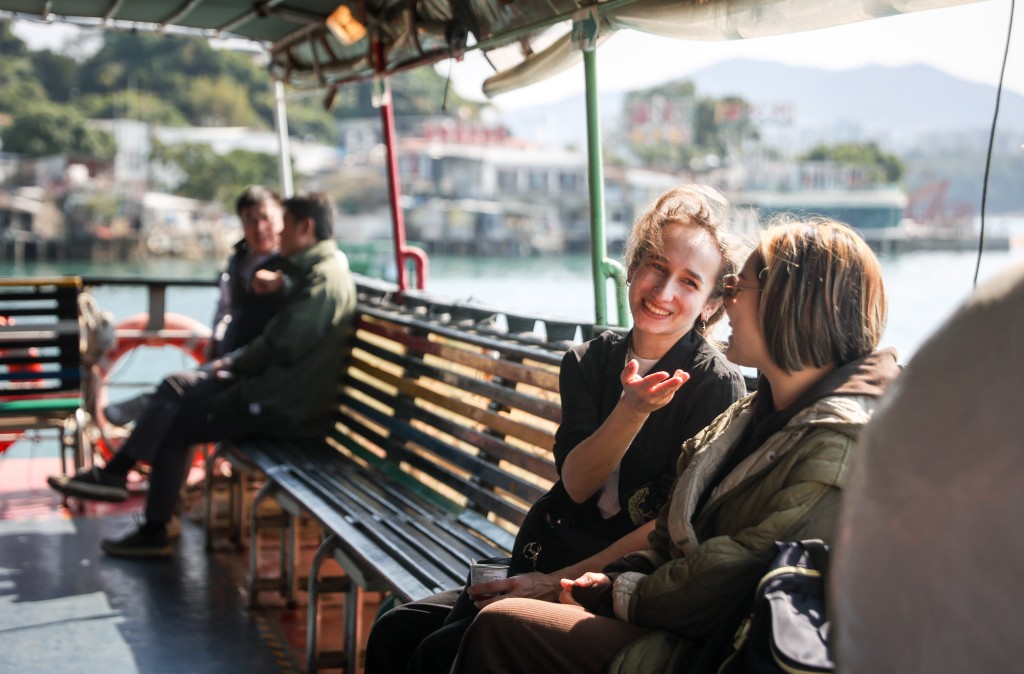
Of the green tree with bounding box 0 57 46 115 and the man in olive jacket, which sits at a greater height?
the green tree with bounding box 0 57 46 115

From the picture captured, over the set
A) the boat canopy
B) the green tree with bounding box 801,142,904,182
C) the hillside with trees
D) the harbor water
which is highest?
the hillside with trees

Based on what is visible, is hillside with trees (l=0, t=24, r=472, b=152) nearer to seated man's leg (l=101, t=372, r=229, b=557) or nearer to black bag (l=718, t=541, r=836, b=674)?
seated man's leg (l=101, t=372, r=229, b=557)

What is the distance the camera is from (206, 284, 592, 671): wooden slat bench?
3.37m

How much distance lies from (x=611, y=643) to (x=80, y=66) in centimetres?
10498

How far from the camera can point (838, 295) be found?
185 centimetres

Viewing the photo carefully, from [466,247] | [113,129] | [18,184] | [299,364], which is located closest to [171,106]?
[113,129]

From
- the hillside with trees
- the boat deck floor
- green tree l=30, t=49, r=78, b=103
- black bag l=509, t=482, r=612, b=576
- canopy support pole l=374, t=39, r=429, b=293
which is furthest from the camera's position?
green tree l=30, t=49, r=78, b=103

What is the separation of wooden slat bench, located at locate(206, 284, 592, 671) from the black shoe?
0.96 feet

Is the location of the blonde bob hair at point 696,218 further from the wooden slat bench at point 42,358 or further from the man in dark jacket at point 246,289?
the wooden slat bench at point 42,358

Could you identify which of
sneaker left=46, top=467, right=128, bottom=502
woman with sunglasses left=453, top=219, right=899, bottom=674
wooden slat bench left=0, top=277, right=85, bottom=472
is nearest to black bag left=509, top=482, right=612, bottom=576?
woman with sunglasses left=453, top=219, right=899, bottom=674

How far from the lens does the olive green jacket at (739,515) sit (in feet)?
5.67

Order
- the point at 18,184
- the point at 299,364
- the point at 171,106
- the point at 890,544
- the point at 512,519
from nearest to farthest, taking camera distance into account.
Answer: the point at 890,544
the point at 512,519
the point at 299,364
the point at 18,184
the point at 171,106

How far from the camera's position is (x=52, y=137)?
281 feet

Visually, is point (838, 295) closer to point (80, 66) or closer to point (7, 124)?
point (7, 124)
